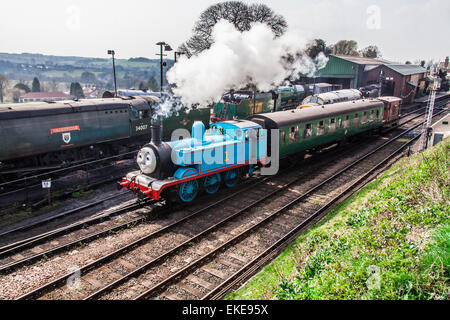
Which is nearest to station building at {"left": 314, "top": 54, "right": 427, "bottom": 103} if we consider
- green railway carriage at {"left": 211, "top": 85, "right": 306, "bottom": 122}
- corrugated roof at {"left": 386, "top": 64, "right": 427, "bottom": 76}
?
corrugated roof at {"left": 386, "top": 64, "right": 427, "bottom": 76}

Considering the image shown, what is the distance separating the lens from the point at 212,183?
12445 mm

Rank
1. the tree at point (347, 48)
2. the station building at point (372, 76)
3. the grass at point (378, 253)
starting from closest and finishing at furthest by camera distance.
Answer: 1. the grass at point (378, 253)
2. the station building at point (372, 76)
3. the tree at point (347, 48)

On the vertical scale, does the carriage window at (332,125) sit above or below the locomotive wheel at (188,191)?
above

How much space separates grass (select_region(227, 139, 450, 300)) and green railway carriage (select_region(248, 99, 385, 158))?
522 centimetres

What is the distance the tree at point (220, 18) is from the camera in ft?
146

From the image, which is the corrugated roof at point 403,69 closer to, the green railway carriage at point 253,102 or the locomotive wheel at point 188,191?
the green railway carriage at point 253,102

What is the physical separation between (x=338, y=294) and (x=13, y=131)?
13.3 meters

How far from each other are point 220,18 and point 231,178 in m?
38.1

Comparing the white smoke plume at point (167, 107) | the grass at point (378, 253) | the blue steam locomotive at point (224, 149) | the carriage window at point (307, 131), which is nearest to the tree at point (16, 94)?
the white smoke plume at point (167, 107)

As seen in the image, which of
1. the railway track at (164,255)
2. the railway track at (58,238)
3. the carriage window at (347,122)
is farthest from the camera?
the carriage window at (347,122)

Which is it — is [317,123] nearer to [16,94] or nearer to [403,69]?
[403,69]

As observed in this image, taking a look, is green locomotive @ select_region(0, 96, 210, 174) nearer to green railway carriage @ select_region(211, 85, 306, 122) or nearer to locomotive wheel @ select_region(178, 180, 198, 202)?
locomotive wheel @ select_region(178, 180, 198, 202)

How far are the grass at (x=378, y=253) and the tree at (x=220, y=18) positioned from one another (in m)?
39.4

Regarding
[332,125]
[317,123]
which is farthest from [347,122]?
[317,123]
